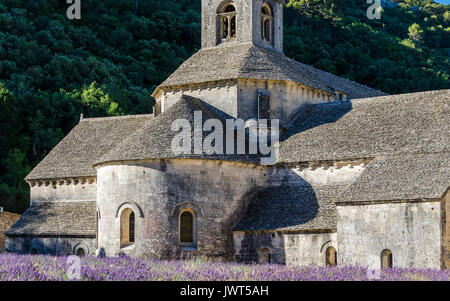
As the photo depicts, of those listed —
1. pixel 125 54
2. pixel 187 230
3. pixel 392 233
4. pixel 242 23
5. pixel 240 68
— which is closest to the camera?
pixel 392 233

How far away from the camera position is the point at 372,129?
38312 mm

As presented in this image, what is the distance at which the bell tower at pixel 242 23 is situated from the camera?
44000mm

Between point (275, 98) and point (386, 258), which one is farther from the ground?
point (275, 98)

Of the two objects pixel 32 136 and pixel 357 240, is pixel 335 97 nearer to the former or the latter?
pixel 357 240

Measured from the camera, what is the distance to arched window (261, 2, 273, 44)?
1794 inches

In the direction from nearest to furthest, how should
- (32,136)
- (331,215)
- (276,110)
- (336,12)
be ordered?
(331,215)
(276,110)
(32,136)
(336,12)

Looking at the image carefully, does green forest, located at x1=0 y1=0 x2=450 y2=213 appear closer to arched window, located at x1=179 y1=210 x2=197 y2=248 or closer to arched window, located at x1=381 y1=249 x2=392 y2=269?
arched window, located at x1=179 y1=210 x2=197 y2=248

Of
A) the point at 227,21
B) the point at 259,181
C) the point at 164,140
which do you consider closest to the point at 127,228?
the point at 164,140

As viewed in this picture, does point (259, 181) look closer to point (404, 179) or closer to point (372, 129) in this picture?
point (372, 129)

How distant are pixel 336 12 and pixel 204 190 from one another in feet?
240

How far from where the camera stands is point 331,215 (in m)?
35.3

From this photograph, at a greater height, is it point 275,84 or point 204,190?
point 275,84

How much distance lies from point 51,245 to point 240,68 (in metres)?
13.2
